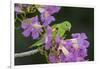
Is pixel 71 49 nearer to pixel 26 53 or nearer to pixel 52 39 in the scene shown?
pixel 52 39

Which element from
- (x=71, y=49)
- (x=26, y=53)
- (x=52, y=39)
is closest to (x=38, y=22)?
(x=52, y=39)

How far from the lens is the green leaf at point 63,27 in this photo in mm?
2223

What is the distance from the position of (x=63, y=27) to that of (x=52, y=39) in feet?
0.62

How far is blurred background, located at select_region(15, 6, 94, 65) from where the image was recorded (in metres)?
2.08

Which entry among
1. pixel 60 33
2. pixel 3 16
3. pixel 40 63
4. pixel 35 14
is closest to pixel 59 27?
pixel 60 33

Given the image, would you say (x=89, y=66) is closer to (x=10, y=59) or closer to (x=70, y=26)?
(x=70, y=26)

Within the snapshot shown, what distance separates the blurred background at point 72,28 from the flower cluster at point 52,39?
0.05 metres

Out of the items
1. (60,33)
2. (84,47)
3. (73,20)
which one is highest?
(73,20)

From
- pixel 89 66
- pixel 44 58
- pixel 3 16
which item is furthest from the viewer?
pixel 89 66

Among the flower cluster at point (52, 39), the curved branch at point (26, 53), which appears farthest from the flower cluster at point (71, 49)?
the curved branch at point (26, 53)

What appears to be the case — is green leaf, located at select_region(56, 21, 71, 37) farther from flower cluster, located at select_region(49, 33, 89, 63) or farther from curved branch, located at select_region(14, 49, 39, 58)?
curved branch, located at select_region(14, 49, 39, 58)

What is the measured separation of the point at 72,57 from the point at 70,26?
35 centimetres

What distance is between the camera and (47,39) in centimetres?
217

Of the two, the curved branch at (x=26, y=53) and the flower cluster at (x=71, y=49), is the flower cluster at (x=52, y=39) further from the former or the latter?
the curved branch at (x=26, y=53)
